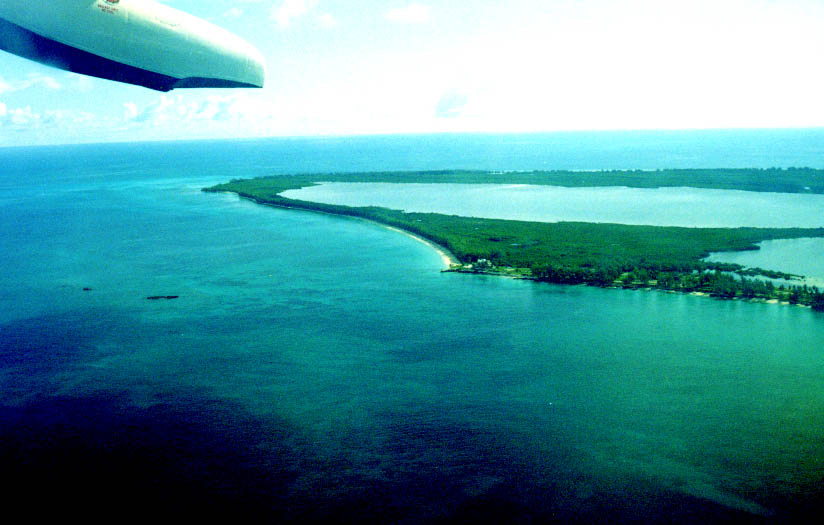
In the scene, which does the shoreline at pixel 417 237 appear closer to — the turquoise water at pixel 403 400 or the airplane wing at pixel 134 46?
the turquoise water at pixel 403 400

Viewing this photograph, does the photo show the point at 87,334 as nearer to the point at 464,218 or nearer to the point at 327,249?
the point at 327,249

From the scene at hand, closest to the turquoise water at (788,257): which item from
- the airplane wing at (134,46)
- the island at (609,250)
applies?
the island at (609,250)

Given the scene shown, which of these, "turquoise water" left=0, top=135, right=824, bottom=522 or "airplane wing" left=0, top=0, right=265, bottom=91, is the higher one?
"airplane wing" left=0, top=0, right=265, bottom=91

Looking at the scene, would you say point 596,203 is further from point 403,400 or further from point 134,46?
point 134,46

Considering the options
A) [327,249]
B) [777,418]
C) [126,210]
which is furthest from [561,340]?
[126,210]

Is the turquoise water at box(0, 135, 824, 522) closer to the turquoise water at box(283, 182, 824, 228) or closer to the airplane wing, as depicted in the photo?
the airplane wing

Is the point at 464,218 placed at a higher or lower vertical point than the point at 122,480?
higher

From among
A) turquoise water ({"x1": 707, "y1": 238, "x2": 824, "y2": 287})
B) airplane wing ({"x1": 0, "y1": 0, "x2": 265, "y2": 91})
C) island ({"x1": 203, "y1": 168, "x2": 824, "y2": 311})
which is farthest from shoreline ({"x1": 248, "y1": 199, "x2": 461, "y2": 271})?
airplane wing ({"x1": 0, "y1": 0, "x2": 265, "y2": 91})
